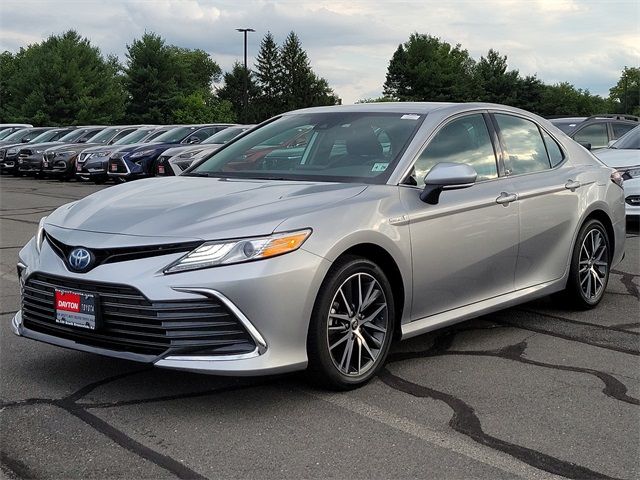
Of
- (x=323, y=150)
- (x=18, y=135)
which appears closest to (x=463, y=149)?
(x=323, y=150)

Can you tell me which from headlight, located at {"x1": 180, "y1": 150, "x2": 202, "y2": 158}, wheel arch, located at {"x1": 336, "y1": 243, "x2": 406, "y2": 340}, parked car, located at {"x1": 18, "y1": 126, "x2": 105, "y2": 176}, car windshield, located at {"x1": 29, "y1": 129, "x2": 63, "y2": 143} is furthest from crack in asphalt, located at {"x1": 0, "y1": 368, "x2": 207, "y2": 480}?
car windshield, located at {"x1": 29, "y1": 129, "x2": 63, "y2": 143}

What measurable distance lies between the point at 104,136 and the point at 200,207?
23.1 meters

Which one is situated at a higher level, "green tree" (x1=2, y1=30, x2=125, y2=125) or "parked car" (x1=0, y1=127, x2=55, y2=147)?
"green tree" (x1=2, y1=30, x2=125, y2=125)

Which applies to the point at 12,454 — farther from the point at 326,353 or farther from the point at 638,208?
the point at 638,208

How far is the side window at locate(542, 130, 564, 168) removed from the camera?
235 inches

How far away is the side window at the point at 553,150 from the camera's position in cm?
598

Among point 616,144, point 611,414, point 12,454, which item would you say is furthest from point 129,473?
point 616,144

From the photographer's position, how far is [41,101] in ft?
190

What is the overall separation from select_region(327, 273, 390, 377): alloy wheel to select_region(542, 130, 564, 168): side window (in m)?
2.29

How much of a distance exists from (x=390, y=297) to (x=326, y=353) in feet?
1.86

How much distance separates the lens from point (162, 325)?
3.75 meters

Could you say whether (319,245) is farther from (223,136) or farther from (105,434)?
(223,136)

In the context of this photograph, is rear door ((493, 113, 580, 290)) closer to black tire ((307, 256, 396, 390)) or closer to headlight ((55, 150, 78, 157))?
black tire ((307, 256, 396, 390))

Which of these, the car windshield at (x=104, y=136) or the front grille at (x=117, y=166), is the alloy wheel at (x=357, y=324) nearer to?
the front grille at (x=117, y=166)
